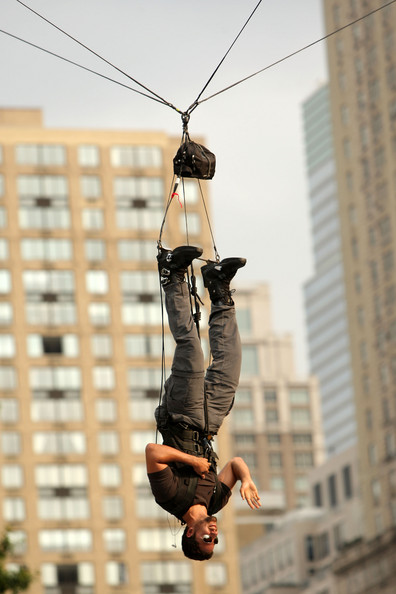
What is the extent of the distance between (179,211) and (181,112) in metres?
81.0

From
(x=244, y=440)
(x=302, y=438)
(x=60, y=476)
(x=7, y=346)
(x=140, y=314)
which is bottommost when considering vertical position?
(x=60, y=476)

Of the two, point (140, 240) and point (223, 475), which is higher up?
point (140, 240)

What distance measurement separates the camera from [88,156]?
10131cm

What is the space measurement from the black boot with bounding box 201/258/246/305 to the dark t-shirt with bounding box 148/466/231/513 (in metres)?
2.25

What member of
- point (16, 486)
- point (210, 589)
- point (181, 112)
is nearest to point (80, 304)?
point (16, 486)

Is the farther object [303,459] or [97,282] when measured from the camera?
[303,459]

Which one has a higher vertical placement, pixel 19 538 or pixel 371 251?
pixel 371 251

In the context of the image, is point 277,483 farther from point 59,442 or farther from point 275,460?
point 59,442

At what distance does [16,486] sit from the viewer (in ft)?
309

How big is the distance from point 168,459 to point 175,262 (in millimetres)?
2472

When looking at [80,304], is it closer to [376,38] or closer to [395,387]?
[395,387]

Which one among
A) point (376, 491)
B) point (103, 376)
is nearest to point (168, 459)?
point (103, 376)

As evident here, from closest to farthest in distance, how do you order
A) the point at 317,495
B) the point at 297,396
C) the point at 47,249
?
the point at 47,249 < the point at 317,495 < the point at 297,396

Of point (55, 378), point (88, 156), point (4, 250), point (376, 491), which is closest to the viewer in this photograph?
point (55, 378)
